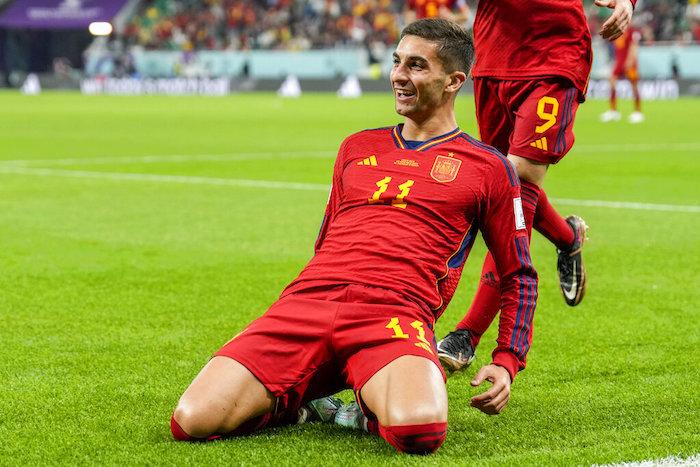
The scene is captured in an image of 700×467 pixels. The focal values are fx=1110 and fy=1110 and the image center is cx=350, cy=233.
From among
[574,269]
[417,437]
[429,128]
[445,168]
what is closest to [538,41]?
[574,269]

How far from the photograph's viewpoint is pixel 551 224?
15.9 feet

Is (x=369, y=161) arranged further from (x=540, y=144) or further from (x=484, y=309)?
(x=540, y=144)

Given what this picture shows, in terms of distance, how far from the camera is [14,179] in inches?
441

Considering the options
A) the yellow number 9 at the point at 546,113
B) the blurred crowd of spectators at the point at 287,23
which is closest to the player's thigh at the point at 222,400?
the yellow number 9 at the point at 546,113

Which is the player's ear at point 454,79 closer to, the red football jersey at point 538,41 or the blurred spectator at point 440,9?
the red football jersey at point 538,41

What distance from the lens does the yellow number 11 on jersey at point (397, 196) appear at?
3715 mm

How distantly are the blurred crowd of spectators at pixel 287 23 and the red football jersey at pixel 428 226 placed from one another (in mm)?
32507

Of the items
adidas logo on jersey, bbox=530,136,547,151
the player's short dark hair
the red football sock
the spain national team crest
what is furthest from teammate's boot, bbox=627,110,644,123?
the spain national team crest

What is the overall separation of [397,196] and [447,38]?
22.3 inches

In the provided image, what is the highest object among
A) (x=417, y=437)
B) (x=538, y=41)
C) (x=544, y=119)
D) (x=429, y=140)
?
(x=538, y=41)

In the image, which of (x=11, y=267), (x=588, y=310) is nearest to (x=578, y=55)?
(x=588, y=310)

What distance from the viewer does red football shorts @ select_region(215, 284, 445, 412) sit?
11.1ft

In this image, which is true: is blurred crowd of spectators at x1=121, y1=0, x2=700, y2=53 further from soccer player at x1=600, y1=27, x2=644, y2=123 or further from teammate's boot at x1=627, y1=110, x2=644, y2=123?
teammate's boot at x1=627, y1=110, x2=644, y2=123

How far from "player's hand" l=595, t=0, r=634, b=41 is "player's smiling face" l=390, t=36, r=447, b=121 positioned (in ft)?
2.87
